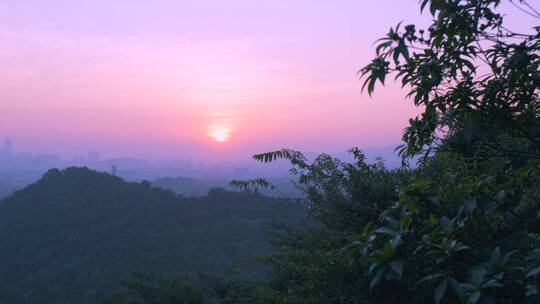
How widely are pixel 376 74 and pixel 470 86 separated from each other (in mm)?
549

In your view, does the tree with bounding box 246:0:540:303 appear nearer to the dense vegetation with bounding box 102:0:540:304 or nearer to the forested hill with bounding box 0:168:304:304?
the dense vegetation with bounding box 102:0:540:304

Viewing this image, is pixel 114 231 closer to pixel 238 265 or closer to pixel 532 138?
pixel 238 265

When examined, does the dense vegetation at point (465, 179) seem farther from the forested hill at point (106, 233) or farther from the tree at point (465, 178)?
the forested hill at point (106, 233)

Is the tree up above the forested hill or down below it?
above

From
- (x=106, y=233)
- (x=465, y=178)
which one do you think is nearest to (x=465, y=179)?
(x=465, y=178)

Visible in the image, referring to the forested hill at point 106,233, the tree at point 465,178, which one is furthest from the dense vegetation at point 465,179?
the forested hill at point 106,233

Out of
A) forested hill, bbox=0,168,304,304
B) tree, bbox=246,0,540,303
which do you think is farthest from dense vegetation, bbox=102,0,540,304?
forested hill, bbox=0,168,304,304

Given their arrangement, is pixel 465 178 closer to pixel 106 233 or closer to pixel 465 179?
pixel 465 179

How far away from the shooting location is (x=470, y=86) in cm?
250

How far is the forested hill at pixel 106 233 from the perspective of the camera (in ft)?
81.2

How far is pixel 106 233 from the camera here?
32469mm

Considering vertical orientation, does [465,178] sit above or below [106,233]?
above

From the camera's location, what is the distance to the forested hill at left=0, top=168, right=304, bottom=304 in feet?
81.2

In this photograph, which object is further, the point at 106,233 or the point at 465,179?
the point at 106,233
